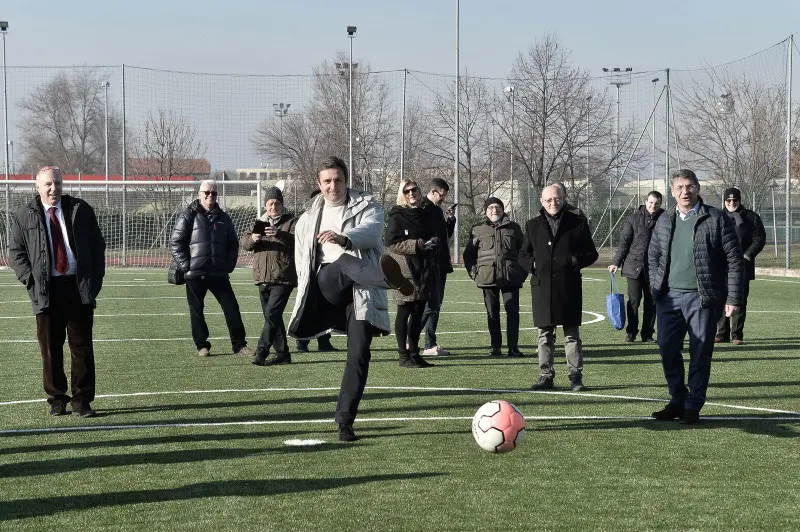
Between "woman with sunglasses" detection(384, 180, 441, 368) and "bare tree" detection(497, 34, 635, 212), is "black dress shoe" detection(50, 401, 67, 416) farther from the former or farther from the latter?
"bare tree" detection(497, 34, 635, 212)

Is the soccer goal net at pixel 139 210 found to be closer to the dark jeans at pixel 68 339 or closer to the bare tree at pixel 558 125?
the bare tree at pixel 558 125

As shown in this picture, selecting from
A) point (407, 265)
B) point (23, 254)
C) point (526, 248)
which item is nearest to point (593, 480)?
point (526, 248)

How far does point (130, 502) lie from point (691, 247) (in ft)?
14.9

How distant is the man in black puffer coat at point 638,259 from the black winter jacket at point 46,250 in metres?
7.22

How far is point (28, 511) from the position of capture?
5758 millimetres

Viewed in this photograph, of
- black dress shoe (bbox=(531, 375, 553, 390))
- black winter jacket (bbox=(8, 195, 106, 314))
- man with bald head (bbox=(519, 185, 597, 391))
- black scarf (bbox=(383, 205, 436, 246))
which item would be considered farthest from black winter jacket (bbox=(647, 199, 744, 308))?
black winter jacket (bbox=(8, 195, 106, 314))

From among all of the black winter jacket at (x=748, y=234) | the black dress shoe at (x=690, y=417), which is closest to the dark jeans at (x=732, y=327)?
the black winter jacket at (x=748, y=234)

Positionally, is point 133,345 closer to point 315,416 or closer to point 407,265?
point 407,265

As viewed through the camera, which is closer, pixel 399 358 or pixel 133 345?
pixel 399 358

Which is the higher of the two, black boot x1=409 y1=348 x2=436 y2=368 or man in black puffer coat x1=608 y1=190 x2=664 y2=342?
man in black puffer coat x1=608 y1=190 x2=664 y2=342

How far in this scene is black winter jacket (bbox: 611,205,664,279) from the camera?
14.2m

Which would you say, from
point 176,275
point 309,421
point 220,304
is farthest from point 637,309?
point 309,421

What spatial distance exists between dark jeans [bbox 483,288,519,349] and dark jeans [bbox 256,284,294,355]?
7.72 feet

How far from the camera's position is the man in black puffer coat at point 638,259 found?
1423 centimetres
